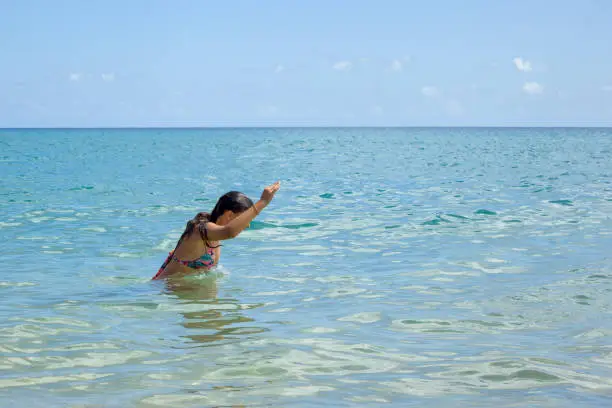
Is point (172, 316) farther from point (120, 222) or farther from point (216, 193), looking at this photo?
point (216, 193)

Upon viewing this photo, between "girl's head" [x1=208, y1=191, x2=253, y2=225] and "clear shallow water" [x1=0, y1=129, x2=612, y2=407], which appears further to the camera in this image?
"girl's head" [x1=208, y1=191, x2=253, y2=225]

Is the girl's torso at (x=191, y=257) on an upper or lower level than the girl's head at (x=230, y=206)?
lower

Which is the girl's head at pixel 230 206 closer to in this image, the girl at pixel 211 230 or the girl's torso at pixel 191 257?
the girl at pixel 211 230

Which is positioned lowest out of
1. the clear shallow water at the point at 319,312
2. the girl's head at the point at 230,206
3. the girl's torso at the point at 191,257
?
the clear shallow water at the point at 319,312

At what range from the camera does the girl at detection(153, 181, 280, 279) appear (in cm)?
766

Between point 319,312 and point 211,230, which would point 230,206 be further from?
point 319,312

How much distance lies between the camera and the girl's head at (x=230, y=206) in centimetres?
811

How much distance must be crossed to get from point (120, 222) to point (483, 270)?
8599 millimetres

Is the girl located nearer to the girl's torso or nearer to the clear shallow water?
the girl's torso

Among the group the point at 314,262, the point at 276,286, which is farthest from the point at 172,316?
the point at 314,262

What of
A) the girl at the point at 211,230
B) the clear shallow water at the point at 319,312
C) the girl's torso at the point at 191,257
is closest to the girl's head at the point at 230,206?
the girl at the point at 211,230

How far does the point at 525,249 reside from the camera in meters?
11.9

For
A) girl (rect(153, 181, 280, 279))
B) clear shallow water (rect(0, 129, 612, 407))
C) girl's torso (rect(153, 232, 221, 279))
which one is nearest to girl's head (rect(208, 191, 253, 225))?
girl (rect(153, 181, 280, 279))

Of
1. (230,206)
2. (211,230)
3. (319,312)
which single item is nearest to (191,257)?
(211,230)
